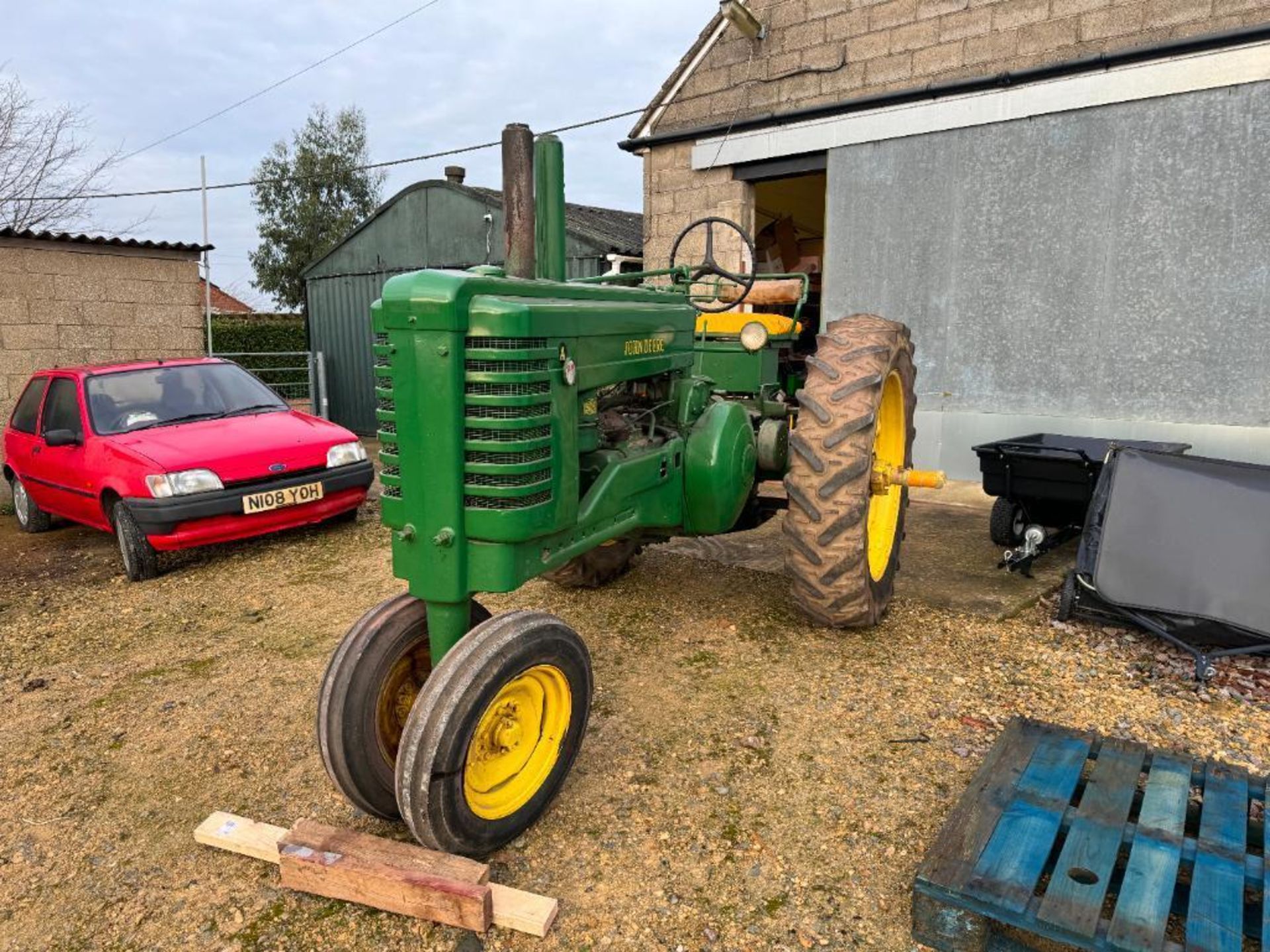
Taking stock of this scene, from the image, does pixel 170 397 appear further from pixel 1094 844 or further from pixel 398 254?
pixel 398 254

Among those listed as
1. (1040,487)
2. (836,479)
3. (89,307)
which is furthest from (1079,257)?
(89,307)

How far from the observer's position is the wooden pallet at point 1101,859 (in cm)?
183

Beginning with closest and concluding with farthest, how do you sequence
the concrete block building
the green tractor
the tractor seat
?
the green tractor
the tractor seat
the concrete block building

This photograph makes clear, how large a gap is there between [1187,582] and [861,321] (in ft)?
5.67

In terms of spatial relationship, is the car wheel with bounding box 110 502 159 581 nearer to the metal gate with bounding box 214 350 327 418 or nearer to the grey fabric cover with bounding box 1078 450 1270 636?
the grey fabric cover with bounding box 1078 450 1270 636

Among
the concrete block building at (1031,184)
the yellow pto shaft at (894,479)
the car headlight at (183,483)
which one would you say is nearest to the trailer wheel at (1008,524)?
the yellow pto shaft at (894,479)

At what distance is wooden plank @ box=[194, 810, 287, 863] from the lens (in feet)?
7.50

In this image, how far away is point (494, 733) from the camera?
7.33 ft

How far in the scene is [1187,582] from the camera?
3469mm

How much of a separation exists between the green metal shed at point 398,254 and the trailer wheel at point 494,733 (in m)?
7.93

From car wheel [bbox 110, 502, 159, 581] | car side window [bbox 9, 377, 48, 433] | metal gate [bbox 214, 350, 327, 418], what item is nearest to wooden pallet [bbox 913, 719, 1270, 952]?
car wheel [bbox 110, 502, 159, 581]

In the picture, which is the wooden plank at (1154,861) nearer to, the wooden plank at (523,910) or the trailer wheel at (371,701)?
the wooden plank at (523,910)

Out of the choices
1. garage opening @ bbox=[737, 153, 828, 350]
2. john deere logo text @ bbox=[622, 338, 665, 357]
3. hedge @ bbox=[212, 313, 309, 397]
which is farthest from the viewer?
hedge @ bbox=[212, 313, 309, 397]

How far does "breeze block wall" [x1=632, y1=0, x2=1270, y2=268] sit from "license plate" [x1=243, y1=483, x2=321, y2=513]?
4.49 meters
